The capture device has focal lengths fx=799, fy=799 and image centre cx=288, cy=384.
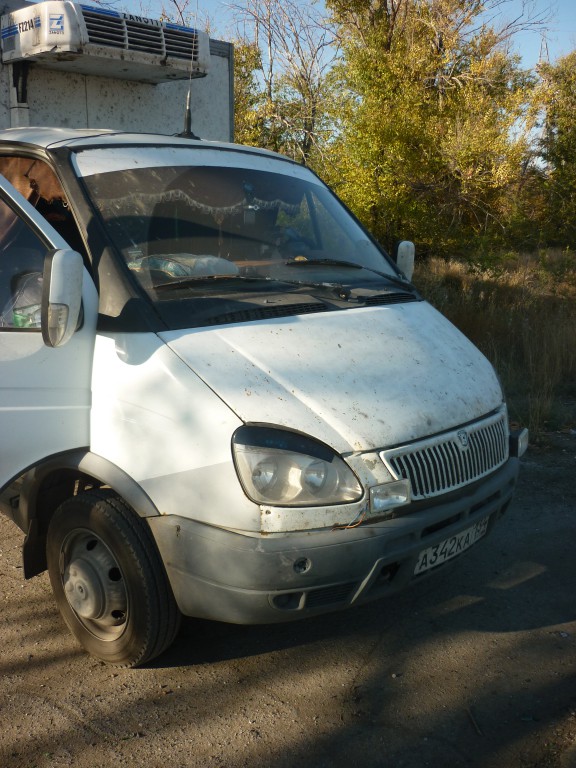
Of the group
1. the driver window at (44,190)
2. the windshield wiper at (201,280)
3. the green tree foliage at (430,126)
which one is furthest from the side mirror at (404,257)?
the green tree foliage at (430,126)

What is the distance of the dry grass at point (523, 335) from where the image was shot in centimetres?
713

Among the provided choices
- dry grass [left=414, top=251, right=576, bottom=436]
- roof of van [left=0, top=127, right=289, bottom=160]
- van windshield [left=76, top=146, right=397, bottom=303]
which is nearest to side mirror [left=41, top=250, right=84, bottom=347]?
van windshield [left=76, top=146, right=397, bottom=303]

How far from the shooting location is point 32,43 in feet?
17.8

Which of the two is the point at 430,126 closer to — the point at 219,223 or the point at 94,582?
the point at 219,223

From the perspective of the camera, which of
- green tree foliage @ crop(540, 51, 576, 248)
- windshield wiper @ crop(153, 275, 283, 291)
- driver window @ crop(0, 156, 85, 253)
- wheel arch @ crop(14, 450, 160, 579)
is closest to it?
wheel arch @ crop(14, 450, 160, 579)

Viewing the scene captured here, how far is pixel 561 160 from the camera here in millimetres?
24656

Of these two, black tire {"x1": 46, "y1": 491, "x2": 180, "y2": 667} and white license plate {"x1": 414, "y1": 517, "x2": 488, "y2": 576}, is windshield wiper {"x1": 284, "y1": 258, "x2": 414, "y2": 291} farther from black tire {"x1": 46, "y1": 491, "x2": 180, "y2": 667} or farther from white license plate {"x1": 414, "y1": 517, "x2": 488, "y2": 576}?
black tire {"x1": 46, "y1": 491, "x2": 180, "y2": 667}

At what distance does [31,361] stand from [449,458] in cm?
176

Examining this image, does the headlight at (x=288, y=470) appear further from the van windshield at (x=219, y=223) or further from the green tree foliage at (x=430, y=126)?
the green tree foliage at (x=430, y=126)

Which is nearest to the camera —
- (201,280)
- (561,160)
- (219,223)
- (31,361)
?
(31,361)

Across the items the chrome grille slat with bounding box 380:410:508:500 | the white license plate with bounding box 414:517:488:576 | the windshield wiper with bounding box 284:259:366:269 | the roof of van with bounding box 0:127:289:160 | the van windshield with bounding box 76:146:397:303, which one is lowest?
the white license plate with bounding box 414:517:488:576

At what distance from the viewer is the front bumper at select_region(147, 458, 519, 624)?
2.76 m

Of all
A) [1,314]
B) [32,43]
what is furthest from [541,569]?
[32,43]

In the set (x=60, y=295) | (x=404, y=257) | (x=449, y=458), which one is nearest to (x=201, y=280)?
(x=60, y=295)
